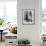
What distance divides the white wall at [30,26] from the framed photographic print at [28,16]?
12cm

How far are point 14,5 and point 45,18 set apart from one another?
2125 mm

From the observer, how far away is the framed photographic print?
586cm

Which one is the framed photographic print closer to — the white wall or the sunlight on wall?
the white wall

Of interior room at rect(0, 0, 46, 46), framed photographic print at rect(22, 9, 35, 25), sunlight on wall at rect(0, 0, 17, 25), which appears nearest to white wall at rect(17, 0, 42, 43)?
interior room at rect(0, 0, 46, 46)

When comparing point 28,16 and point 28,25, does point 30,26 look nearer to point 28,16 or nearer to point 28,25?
point 28,25

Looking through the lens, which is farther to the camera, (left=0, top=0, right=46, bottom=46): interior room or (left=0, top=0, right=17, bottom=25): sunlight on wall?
(left=0, top=0, right=17, bottom=25): sunlight on wall

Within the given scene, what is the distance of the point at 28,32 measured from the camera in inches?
232

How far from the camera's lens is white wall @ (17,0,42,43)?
5840mm

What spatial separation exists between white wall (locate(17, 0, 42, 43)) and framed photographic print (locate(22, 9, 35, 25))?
119 mm

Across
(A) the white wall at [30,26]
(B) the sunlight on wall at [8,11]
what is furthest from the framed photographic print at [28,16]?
(B) the sunlight on wall at [8,11]

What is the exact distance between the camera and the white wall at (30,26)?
5.84m

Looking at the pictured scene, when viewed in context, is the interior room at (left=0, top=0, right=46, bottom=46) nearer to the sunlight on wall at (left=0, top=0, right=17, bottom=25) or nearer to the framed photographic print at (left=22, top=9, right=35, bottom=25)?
the framed photographic print at (left=22, top=9, right=35, bottom=25)

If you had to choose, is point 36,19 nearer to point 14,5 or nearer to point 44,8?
point 44,8

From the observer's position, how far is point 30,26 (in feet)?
19.3
